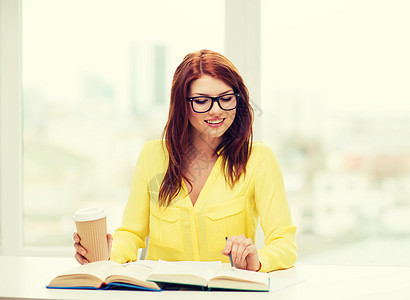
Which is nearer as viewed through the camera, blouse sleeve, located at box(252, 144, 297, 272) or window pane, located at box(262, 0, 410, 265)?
blouse sleeve, located at box(252, 144, 297, 272)

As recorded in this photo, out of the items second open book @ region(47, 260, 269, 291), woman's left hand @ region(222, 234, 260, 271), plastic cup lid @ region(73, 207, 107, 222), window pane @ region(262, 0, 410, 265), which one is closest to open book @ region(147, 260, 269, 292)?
second open book @ region(47, 260, 269, 291)

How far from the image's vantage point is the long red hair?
5.34 feet

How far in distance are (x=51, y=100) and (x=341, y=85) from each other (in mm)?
1730

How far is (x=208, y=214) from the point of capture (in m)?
1.64

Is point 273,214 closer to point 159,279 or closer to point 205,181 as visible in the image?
point 205,181

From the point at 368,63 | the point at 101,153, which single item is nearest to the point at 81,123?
the point at 101,153

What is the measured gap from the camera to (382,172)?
2580mm

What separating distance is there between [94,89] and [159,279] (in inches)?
72.4

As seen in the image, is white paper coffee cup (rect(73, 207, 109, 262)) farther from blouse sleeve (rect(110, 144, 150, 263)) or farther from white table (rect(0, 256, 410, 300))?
blouse sleeve (rect(110, 144, 150, 263))

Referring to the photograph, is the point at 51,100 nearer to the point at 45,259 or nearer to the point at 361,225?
the point at 45,259

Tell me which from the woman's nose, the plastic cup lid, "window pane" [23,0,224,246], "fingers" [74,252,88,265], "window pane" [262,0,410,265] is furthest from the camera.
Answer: "window pane" [23,0,224,246]

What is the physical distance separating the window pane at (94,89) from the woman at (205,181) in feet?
3.21

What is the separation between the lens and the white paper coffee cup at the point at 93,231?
1195 millimetres

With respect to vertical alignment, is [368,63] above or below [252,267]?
above
